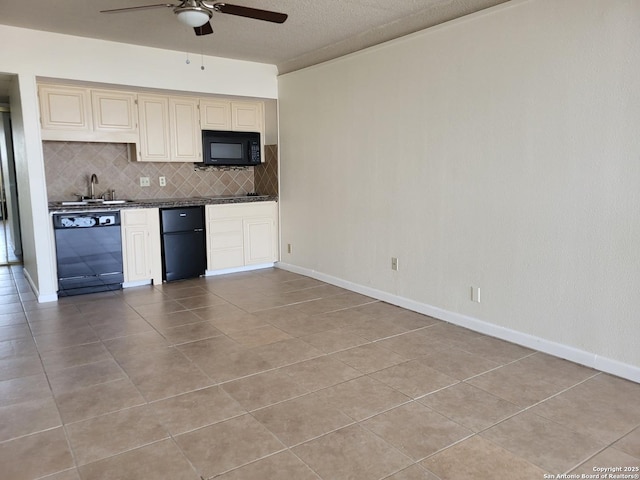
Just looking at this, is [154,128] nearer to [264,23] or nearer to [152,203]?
[152,203]

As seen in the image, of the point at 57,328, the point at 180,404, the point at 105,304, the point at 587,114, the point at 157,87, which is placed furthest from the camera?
the point at 157,87

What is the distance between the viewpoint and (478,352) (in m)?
3.29

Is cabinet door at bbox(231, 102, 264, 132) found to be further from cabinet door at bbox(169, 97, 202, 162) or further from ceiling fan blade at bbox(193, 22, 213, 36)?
ceiling fan blade at bbox(193, 22, 213, 36)

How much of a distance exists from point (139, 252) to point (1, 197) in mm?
3682

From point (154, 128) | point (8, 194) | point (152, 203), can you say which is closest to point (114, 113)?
point (154, 128)

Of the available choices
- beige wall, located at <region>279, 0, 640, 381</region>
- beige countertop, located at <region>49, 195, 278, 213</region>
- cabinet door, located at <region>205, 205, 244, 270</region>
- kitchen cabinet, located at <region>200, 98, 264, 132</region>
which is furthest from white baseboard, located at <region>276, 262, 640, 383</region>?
kitchen cabinet, located at <region>200, 98, 264, 132</region>

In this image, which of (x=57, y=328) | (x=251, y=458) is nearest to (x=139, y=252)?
(x=57, y=328)

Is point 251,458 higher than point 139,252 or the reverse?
the reverse

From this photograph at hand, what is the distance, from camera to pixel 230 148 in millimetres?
5945

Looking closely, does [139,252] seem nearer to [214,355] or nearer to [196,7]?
[214,355]

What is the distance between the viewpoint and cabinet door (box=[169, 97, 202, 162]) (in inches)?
217

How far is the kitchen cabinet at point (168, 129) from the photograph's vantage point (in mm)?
Answer: 5328

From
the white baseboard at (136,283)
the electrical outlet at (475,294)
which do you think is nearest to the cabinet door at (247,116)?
the white baseboard at (136,283)

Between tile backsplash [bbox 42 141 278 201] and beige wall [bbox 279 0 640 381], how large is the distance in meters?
1.78
